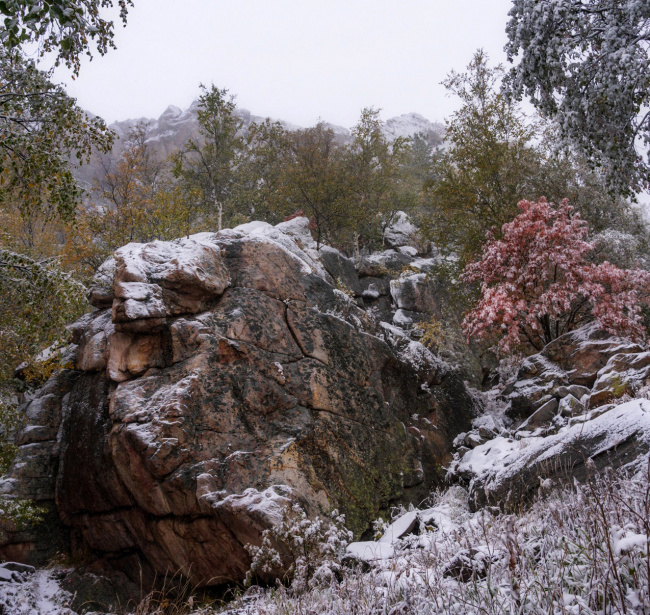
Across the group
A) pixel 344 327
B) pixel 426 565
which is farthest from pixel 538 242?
pixel 426 565

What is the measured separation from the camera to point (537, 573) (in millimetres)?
2750

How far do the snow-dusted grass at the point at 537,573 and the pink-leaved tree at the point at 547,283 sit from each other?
7.38m

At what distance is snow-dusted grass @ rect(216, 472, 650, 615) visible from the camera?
7.73 feet

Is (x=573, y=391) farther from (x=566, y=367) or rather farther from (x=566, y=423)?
(x=566, y=367)

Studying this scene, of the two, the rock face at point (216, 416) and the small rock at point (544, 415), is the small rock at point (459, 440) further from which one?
the small rock at point (544, 415)

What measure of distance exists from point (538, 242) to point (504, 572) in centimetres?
976

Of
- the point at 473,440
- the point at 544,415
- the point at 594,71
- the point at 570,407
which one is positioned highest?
Answer: the point at 594,71

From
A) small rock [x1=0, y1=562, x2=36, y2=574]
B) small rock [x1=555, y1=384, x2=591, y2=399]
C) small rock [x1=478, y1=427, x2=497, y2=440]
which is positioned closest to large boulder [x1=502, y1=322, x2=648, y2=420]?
small rock [x1=555, y1=384, x2=591, y2=399]

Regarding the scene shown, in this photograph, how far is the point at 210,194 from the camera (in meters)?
23.9

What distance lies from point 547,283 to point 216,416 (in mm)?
9088

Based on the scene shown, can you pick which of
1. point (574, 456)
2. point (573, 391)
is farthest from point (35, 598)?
point (573, 391)

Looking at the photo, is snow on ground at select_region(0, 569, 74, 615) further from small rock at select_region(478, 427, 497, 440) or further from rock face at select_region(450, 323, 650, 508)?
small rock at select_region(478, 427, 497, 440)

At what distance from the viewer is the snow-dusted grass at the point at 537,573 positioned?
2.36 meters

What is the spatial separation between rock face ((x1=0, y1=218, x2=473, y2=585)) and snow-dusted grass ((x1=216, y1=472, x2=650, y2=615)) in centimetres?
323
